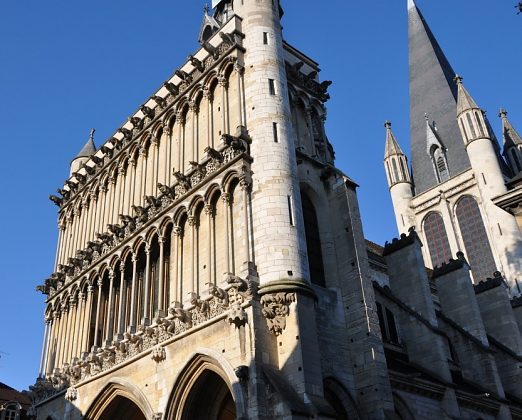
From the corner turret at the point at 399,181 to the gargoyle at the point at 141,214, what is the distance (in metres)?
31.8

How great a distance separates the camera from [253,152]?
1658 centimetres

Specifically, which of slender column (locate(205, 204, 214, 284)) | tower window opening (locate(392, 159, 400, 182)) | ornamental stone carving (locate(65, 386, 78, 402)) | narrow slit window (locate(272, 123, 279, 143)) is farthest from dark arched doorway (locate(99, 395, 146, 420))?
tower window opening (locate(392, 159, 400, 182))

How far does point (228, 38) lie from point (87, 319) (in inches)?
420

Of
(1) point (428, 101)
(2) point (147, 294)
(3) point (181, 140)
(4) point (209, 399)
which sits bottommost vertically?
(4) point (209, 399)

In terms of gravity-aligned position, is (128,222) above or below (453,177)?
below

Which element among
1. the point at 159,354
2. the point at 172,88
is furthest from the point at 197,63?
the point at 159,354

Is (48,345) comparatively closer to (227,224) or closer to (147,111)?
(147,111)

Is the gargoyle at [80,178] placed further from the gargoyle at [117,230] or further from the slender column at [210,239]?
the slender column at [210,239]

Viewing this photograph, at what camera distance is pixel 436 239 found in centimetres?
4619

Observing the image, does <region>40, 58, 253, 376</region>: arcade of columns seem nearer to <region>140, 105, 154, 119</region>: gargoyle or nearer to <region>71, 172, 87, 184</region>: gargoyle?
<region>140, 105, 154, 119</region>: gargoyle

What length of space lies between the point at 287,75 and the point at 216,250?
6.88 m

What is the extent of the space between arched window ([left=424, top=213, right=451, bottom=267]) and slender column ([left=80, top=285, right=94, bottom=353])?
30261mm

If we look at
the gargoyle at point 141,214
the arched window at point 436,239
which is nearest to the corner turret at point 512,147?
the arched window at point 436,239

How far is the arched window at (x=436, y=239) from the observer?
45.0 metres
